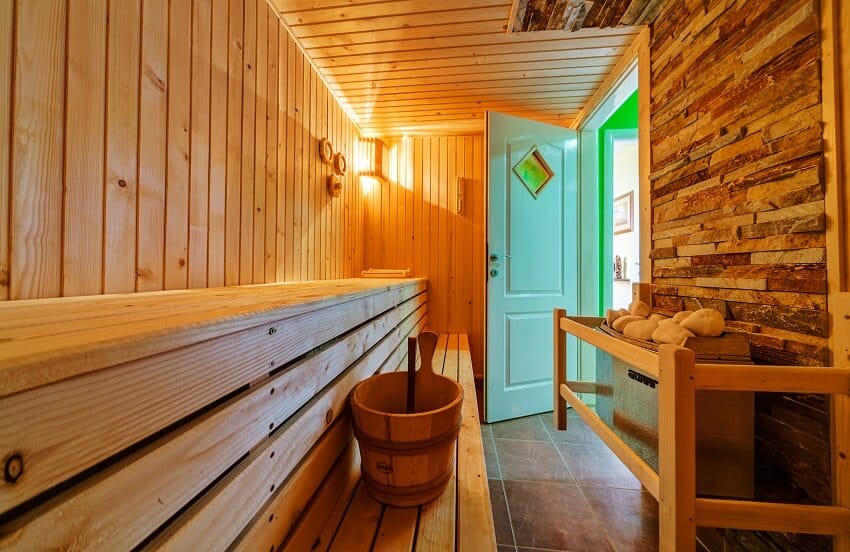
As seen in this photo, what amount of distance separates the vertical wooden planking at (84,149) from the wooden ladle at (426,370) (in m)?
0.97

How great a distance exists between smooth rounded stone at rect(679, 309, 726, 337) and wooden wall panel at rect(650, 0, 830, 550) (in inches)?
Result: 8.8

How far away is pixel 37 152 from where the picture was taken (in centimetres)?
75

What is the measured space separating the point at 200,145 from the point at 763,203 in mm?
1973

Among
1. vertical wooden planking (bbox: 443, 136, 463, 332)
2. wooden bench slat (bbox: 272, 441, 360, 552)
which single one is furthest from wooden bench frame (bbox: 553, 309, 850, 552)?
vertical wooden planking (bbox: 443, 136, 463, 332)

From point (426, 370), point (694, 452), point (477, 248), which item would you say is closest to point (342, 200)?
point (477, 248)

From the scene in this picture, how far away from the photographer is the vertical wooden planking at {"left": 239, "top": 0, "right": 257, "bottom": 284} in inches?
55.1

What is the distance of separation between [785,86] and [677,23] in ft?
2.45

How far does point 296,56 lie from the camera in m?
1.81

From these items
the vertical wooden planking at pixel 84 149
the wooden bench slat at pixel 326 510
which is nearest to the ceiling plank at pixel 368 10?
the vertical wooden planking at pixel 84 149

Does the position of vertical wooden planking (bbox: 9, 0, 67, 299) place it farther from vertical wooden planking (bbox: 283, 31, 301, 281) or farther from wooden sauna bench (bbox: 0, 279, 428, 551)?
vertical wooden planking (bbox: 283, 31, 301, 281)

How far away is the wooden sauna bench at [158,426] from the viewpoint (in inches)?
10.4

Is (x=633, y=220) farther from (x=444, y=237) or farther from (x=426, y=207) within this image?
(x=426, y=207)

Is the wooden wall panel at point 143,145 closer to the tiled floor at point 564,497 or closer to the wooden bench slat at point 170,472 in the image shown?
the wooden bench slat at point 170,472

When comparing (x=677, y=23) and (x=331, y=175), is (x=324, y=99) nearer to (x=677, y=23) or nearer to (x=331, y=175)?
(x=331, y=175)
